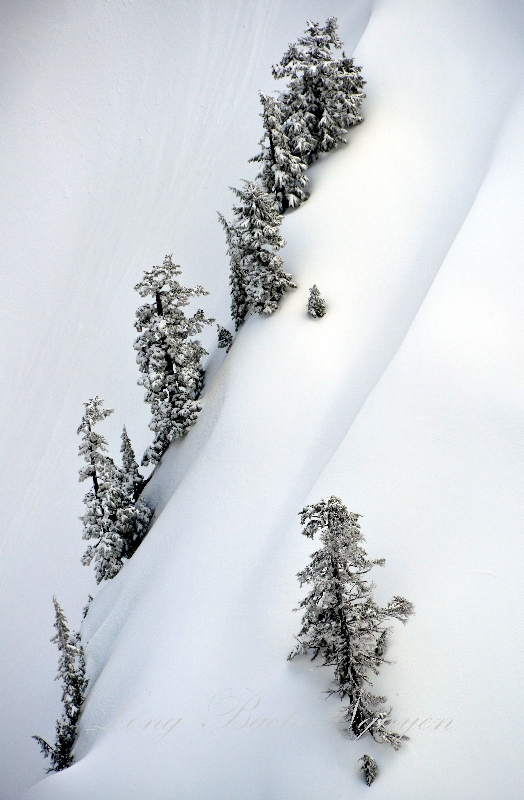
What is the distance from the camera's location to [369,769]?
1302 centimetres

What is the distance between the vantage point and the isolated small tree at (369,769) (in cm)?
1299

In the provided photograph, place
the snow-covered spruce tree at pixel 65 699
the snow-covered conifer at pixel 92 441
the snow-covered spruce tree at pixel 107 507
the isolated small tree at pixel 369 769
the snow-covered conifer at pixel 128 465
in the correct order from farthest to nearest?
1. the snow-covered conifer at pixel 128 465
2. the snow-covered spruce tree at pixel 107 507
3. the snow-covered conifer at pixel 92 441
4. the snow-covered spruce tree at pixel 65 699
5. the isolated small tree at pixel 369 769

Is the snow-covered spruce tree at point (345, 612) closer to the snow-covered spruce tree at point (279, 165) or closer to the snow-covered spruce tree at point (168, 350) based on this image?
the snow-covered spruce tree at point (168, 350)

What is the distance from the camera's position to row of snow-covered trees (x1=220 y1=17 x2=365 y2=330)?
1131 inches

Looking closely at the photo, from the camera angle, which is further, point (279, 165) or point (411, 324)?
point (279, 165)

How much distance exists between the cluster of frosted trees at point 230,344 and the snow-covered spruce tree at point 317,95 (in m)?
0.07

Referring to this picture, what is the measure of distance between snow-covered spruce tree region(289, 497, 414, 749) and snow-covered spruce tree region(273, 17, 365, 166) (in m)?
27.1

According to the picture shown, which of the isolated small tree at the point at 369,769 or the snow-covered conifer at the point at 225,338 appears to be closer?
the isolated small tree at the point at 369,769

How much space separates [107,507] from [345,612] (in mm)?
16953

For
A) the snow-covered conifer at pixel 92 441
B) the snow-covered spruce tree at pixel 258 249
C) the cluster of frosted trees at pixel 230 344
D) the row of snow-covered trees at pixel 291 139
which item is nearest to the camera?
the cluster of frosted trees at pixel 230 344

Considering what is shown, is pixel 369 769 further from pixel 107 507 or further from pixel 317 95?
pixel 317 95

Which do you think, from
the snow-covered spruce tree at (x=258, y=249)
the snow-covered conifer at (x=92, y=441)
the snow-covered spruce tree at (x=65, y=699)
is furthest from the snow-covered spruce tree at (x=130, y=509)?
the snow-covered spruce tree at (x=258, y=249)

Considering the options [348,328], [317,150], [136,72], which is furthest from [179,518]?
[136,72]

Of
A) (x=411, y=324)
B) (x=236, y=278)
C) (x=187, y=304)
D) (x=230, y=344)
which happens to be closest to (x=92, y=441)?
(x=187, y=304)
